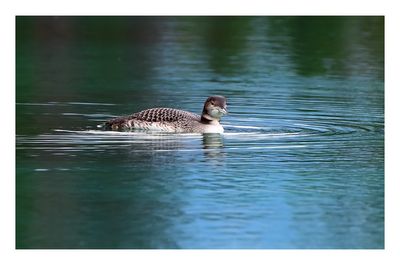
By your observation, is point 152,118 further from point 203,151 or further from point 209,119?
point 203,151

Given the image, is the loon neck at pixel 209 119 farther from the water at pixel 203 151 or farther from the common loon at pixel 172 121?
the water at pixel 203 151

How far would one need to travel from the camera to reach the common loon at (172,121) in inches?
675

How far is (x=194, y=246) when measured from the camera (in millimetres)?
11312

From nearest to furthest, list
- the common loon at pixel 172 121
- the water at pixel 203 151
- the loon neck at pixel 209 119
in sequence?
the water at pixel 203 151 → the common loon at pixel 172 121 → the loon neck at pixel 209 119

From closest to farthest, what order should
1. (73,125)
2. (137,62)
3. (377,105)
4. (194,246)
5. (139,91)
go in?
(194,246)
(73,125)
(377,105)
(139,91)
(137,62)

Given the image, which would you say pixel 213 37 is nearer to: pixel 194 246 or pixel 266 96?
pixel 266 96

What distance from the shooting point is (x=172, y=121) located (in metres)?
17.2

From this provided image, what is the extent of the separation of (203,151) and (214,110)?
4.49ft

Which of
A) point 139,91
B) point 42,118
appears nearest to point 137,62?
point 139,91

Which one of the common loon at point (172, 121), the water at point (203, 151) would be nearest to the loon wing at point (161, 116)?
the common loon at point (172, 121)

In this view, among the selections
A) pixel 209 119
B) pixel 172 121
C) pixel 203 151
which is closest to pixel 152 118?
pixel 172 121

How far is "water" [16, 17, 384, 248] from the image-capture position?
12.1 m

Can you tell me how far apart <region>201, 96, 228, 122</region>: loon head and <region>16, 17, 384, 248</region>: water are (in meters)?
0.28
